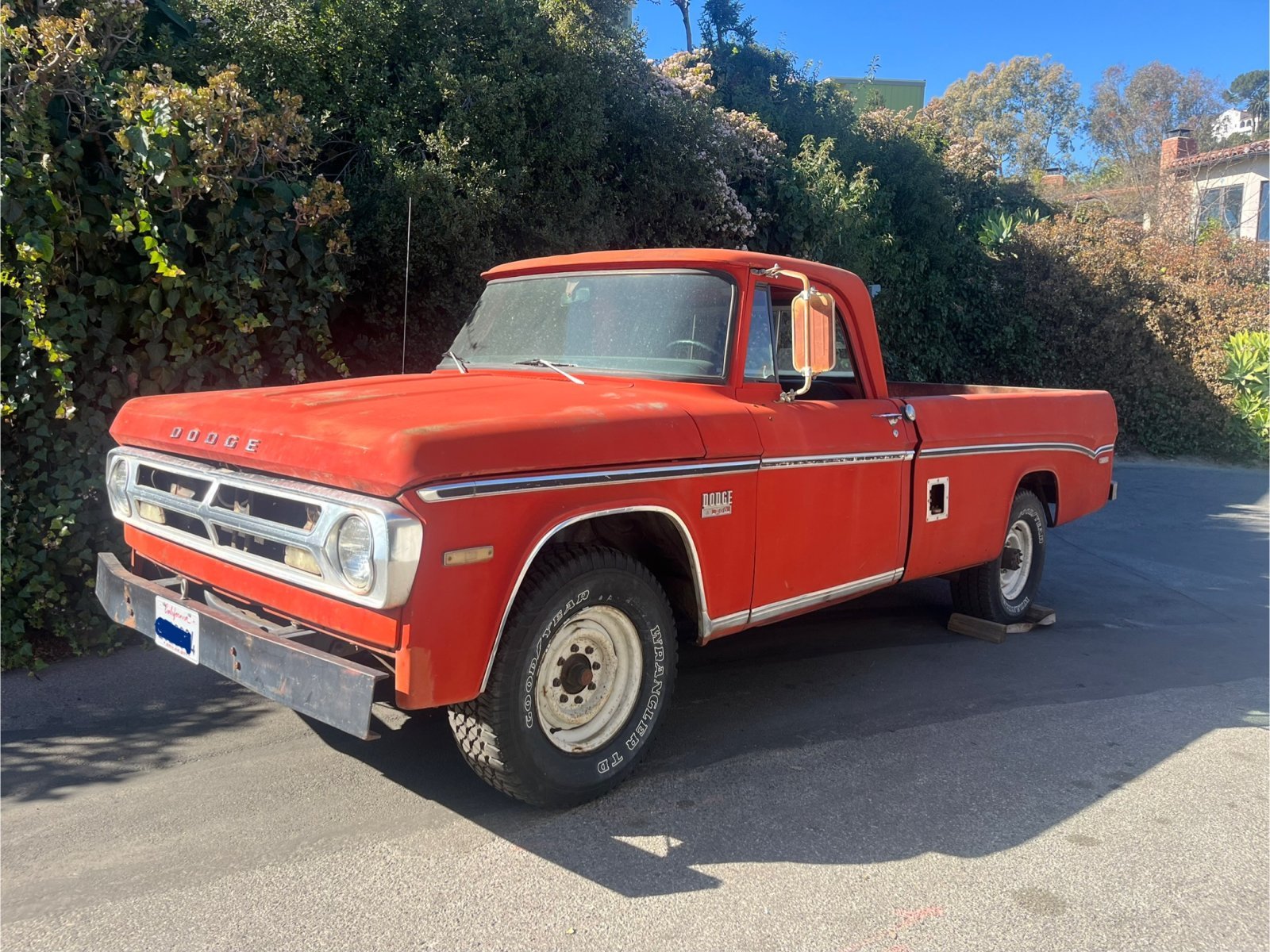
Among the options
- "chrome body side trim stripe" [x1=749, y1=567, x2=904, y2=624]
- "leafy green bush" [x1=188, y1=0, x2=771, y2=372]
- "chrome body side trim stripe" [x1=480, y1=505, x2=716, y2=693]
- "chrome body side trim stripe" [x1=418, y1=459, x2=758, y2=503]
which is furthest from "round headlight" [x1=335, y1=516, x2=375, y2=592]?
"leafy green bush" [x1=188, y1=0, x2=771, y2=372]

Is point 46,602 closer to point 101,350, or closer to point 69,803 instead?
point 101,350

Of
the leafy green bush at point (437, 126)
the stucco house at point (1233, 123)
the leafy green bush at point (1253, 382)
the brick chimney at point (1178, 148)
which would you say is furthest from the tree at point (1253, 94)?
the leafy green bush at point (437, 126)

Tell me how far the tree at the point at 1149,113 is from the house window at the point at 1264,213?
6110 millimetres

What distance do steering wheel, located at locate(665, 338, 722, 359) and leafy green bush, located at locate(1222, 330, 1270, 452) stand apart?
1332 cm

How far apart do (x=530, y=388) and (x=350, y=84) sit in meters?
4.88

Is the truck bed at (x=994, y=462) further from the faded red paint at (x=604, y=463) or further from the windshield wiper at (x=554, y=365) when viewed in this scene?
the windshield wiper at (x=554, y=365)

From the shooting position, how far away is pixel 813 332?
3.86 m

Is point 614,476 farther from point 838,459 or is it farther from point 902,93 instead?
point 902,93

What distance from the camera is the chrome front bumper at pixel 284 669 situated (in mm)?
2781

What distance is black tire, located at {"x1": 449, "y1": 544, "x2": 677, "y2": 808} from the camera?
3.10 metres

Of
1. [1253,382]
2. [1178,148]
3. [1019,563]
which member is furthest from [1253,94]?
[1019,563]

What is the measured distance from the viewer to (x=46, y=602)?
4.74 metres

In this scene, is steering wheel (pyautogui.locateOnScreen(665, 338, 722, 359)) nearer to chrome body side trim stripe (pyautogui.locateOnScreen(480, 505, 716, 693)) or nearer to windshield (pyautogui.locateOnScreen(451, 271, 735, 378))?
windshield (pyautogui.locateOnScreen(451, 271, 735, 378))

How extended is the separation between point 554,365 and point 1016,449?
2.81 meters
